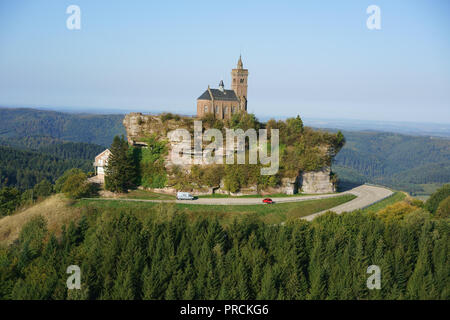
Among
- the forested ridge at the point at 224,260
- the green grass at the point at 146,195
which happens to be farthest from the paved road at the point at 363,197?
the green grass at the point at 146,195

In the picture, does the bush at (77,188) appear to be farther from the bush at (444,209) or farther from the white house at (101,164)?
the bush at (444,209)

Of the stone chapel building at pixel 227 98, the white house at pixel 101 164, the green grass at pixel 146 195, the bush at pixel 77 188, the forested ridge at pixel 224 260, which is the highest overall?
the stone chapel building at pixel 227 98

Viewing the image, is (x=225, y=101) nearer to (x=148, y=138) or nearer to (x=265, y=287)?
(x=148, y=138)

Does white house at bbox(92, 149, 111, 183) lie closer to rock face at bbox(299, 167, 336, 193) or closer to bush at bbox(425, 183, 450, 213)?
rock face at bbox(299, 167, 336, 193)

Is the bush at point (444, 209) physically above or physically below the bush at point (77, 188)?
below

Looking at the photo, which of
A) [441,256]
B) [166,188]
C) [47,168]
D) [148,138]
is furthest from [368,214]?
[47,168]

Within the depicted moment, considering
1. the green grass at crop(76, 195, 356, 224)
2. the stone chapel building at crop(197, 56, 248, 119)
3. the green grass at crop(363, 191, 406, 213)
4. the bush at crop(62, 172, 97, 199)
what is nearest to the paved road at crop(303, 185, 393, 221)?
the green grass at crop(363, 191, 406, 213)

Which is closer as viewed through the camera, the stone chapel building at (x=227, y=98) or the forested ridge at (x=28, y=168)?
the stone chapel building at (x=227, y=98)
